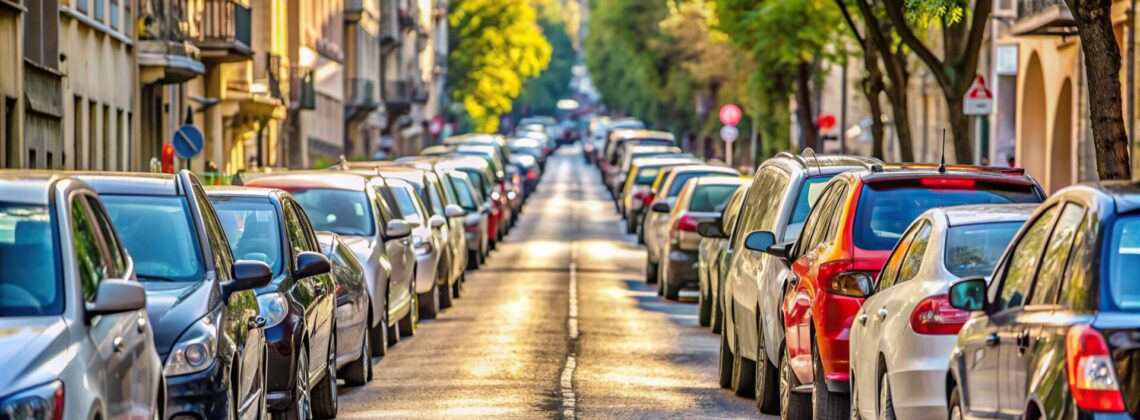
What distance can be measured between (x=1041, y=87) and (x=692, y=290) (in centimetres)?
1926

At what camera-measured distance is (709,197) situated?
2653cm

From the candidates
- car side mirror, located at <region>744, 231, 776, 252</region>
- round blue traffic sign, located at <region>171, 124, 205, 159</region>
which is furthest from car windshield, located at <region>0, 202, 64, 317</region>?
round blue traffic sign, located at <region>171, 124, 205, 159</region>

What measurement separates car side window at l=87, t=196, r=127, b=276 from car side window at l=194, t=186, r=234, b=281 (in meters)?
1.36

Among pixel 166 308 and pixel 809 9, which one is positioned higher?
pixel 809 9

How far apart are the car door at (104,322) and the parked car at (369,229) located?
354 inches

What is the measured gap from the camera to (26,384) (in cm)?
709

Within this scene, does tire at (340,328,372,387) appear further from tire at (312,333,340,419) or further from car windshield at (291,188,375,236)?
car windshield at (291,188,375,236)

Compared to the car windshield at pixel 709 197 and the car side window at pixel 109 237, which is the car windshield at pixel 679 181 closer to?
the car windshield at pixel 709 197

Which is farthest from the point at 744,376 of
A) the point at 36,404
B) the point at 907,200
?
the point at 36,404

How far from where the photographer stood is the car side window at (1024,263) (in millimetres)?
8172

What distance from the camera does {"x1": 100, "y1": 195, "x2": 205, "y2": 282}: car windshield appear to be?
1044 cm

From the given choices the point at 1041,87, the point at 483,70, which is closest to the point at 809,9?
the point at 1041,87

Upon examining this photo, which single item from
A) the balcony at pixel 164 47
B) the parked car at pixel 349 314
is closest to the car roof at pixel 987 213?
the parked car at pixel 349 314

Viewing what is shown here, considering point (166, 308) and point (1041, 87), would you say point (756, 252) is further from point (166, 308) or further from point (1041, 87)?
point (1041, 87)
